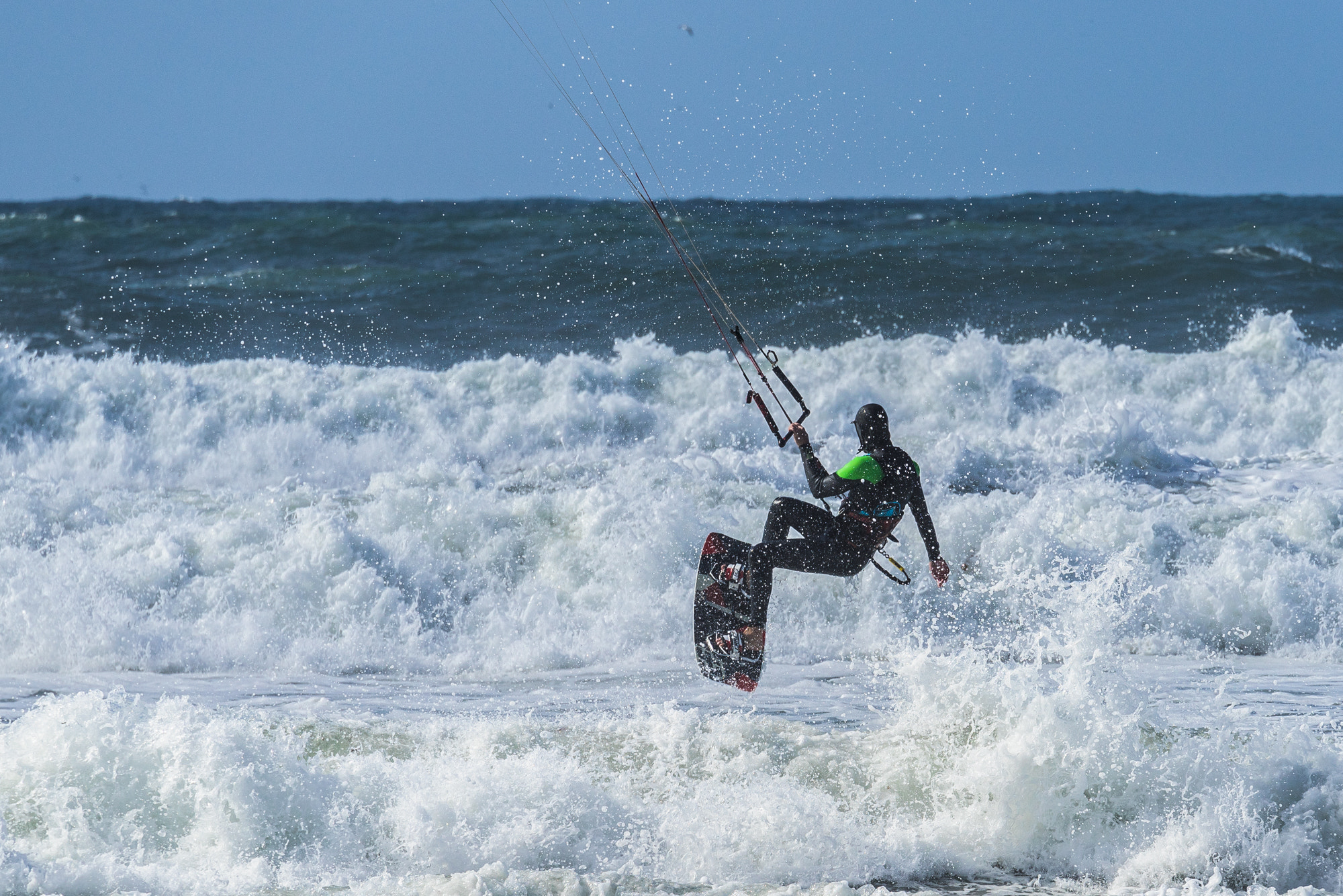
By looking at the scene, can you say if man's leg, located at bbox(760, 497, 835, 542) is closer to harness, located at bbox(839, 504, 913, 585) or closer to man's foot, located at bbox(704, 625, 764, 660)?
harness, located at bbox(839, 504, 913, 585)

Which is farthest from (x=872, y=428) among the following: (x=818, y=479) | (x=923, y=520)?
(x=923, y=520)

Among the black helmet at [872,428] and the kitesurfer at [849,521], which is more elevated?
the black helmet at [872,428]

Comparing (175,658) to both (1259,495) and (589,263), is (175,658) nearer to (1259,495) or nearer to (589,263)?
(1259,495)

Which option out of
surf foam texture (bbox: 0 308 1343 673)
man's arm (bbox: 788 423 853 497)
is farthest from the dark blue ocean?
man's arm (bbox: 788 423 853 497)

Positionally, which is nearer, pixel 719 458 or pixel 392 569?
pixel 392 569

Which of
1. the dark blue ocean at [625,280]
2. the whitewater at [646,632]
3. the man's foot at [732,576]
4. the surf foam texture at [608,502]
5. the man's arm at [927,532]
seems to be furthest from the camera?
the dark blue ocean at [625,280]

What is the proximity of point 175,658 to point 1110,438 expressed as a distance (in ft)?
30.8

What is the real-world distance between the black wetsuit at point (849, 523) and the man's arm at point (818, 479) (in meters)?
0.02

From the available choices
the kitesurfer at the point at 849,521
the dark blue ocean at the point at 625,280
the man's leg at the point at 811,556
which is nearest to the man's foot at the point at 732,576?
the kitesurfer at the point at 849,521

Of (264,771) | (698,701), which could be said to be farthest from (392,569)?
(264,771)

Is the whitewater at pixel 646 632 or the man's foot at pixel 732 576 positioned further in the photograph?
the man's foot at pixel 732 576

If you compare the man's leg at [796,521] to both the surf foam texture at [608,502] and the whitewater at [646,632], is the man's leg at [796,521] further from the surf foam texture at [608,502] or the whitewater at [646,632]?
the surf foam texture at [608,502]

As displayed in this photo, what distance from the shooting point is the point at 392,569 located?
10266mm

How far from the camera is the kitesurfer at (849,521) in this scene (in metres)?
6.26
